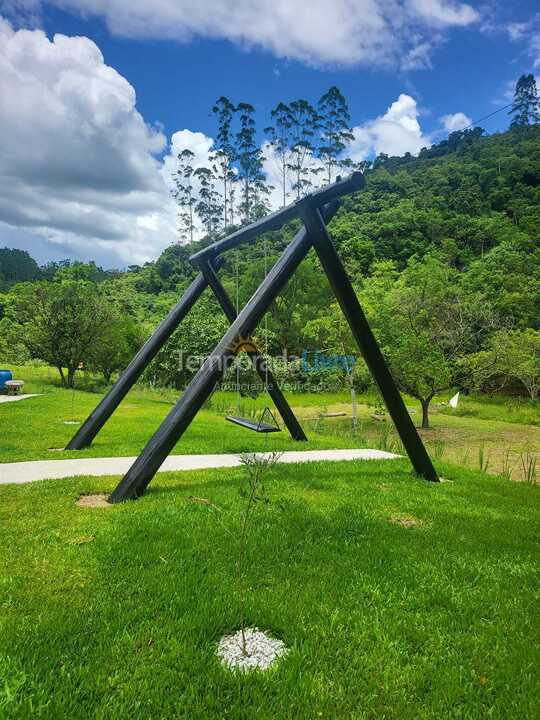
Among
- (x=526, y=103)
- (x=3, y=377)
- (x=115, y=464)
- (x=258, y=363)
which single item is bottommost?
(x=115, y=464)

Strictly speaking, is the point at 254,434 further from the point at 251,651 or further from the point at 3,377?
the point at 3,377

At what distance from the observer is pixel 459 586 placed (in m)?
2.85

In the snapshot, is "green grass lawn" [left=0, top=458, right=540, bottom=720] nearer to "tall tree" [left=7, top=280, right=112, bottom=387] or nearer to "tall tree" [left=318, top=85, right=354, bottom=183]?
"tall tree" [left=7, top=280, right=112, bottom=387]

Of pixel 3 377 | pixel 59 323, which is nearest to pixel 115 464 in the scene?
pixel 3 377

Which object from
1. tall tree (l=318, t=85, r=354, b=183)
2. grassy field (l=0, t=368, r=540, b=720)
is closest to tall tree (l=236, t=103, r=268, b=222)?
tall tree (l=318, t=85, r=354, b=183)

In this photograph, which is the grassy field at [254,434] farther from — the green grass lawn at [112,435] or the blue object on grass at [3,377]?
the blue object on grass at [3,377]

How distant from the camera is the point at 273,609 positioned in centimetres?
247

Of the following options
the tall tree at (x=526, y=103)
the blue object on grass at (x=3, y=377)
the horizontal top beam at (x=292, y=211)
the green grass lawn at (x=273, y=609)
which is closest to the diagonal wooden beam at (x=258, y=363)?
the horizontal top beam at (x=292, y=211)

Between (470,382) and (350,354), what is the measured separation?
193 inches

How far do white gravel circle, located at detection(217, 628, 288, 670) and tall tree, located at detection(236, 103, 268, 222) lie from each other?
163 ft

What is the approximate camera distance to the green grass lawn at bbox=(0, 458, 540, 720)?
185 cm

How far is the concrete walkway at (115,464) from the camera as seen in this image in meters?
5.28

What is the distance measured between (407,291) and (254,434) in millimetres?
14025

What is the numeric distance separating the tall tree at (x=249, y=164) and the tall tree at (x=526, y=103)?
48.2 metres
